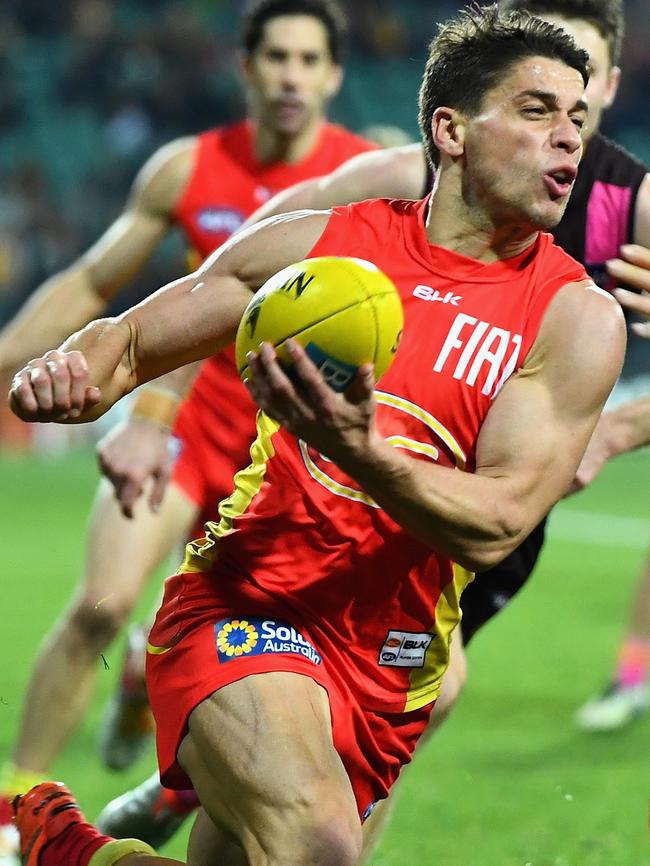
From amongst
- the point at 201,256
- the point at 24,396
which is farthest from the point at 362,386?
the point at 201,256

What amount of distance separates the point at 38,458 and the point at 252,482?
1529 cm

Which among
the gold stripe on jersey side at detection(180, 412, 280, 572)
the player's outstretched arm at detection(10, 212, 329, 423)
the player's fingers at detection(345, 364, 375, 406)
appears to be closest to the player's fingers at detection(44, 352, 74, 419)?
the player's outstretched arm at detection(10, 212, 329, 423)

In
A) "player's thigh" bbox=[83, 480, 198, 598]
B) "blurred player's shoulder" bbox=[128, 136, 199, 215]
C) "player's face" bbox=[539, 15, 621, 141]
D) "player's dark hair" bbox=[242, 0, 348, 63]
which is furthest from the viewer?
"player's dark hair" bbox=[242, 0, 348, 63]

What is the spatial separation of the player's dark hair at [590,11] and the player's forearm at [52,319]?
196cm

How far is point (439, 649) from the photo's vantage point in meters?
3.76

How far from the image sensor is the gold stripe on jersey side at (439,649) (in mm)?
3699

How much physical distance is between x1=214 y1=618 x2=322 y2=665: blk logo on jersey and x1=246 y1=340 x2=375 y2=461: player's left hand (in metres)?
0.70

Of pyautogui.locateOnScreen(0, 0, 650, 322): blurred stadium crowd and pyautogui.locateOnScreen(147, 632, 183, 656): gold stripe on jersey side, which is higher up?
pyautogui.locateOnScreen(147, 632, 183, 656): gold stripe on jersey side

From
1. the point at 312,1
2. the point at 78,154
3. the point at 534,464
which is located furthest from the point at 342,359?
the point at 78,154

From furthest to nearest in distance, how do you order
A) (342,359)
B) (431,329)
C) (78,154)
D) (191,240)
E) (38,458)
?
1. (78,154)
2. (38,458)
3. (191,240)
4. (431,329)
5. (342,359)

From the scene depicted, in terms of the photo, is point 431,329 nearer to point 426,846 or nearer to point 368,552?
point 368,552

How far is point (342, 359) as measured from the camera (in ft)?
9.62

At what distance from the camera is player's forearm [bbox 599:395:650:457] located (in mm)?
4844

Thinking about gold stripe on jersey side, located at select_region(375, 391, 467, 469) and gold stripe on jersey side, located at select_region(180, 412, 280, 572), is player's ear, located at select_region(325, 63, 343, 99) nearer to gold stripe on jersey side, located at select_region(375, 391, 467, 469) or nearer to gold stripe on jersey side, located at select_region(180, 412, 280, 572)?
gold stripe on jersey side, located at select_region(180, 412, 280, 572)
